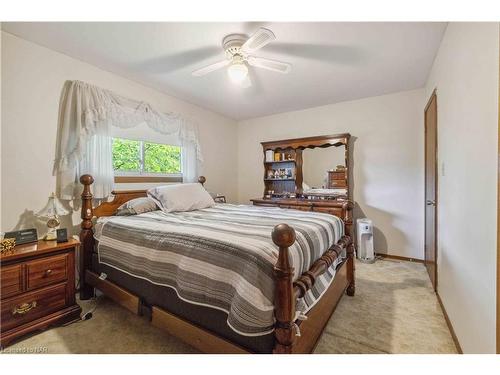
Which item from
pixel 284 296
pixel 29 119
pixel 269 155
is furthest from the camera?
pixel 269 155

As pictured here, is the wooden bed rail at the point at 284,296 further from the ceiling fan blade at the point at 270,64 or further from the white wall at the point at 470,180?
the ceiling fan blade at the point at 270,64

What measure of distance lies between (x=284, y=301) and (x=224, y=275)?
34cm

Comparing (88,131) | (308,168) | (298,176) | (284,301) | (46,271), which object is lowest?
(46,271)

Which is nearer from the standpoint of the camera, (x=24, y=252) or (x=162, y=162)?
(x=24, y=252)

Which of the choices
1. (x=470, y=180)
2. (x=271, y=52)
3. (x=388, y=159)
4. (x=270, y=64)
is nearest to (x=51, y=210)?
(x=270, y=64)

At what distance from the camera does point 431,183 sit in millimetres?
2633

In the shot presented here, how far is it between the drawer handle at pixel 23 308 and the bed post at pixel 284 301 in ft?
5.89

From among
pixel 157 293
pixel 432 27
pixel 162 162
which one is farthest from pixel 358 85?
pixel 157 293

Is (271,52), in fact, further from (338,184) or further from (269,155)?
(338,184)

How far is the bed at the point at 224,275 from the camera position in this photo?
42.8 inches

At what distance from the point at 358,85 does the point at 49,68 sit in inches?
137

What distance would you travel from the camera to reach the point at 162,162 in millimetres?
3342
